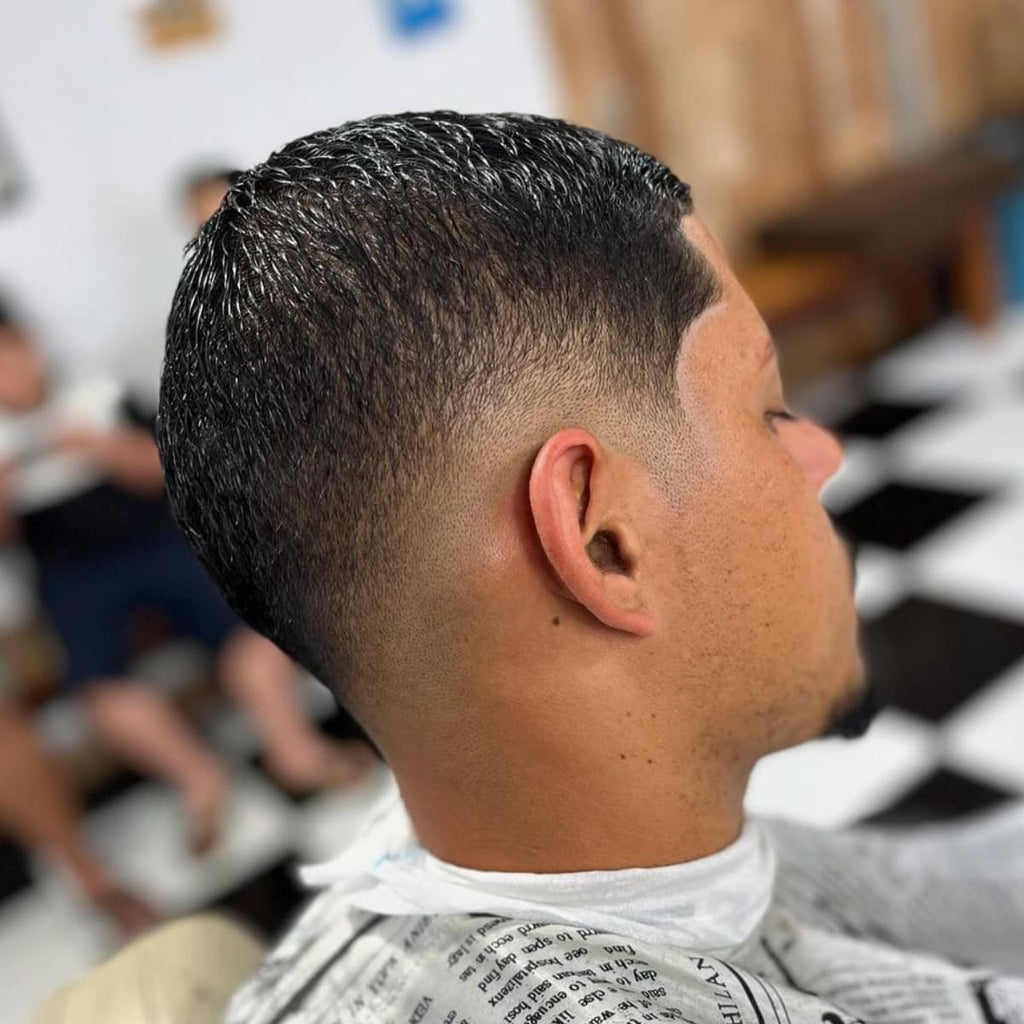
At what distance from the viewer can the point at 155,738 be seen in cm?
246

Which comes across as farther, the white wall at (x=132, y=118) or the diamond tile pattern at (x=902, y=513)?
the diamond tile pattern at (x=902, y=513)

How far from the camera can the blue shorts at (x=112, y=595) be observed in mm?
2377

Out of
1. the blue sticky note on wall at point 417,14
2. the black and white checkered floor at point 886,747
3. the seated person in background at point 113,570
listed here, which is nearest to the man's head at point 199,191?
the seated person in background at point 113,570

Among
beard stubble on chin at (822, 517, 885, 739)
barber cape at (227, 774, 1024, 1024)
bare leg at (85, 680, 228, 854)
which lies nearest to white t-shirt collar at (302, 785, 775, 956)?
barber cape at (227, 774, 1024, 1024)

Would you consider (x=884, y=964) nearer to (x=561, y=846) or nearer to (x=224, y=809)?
(x=561, y=846)

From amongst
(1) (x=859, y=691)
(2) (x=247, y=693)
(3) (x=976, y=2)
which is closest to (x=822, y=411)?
(3) (x=976, y=2)

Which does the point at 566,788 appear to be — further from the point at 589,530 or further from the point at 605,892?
the point at 589,530

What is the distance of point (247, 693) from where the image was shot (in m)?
2.53

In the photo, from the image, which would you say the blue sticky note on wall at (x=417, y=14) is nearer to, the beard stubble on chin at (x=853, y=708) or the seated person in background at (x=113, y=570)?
the seated person in background at (x=113, y=570)

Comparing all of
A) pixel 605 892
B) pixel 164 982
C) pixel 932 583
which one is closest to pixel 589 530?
pixel 605 892

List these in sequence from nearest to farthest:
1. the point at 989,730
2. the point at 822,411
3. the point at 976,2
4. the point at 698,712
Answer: the point at 698,712, the point at 989,730, the point at 822,411, the point at 976,2

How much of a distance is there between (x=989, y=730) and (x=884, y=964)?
1454mm

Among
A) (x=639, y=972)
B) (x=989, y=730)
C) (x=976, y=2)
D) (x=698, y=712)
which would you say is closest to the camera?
(x=639, y=972)

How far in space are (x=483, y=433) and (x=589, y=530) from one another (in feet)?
0.30
